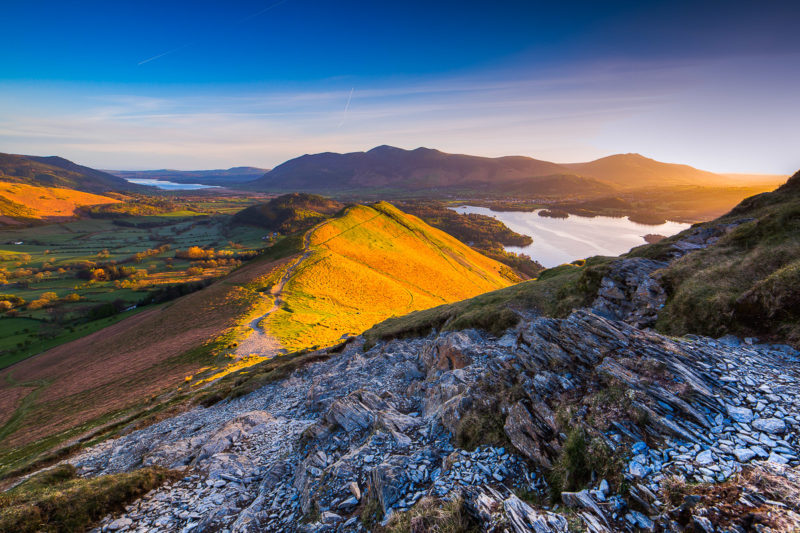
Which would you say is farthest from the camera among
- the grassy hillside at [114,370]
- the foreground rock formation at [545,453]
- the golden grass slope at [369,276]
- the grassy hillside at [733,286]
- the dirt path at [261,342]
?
the golden grass slope at [369,276]

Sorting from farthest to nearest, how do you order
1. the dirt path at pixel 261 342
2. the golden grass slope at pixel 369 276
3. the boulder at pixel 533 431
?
1. the golden grass slope at pixel 369 276
2. the dirt path at pixel 261 342
3. the boulder at pixel 533 431

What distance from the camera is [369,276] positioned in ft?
295

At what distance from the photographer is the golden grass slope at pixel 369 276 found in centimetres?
6312

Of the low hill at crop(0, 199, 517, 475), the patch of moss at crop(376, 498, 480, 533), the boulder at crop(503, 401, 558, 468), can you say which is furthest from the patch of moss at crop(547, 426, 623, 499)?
the low hill at crop(0, 199, 517, 475)

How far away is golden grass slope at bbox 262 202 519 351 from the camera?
63.1 meters

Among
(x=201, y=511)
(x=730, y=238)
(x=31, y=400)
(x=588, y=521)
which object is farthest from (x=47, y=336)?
(x=730, y=238)

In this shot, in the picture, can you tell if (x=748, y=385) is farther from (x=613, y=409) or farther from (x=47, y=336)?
(x=47, y=336)

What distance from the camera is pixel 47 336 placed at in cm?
8881

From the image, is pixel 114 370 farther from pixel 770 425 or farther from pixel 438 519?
pixel 770 425

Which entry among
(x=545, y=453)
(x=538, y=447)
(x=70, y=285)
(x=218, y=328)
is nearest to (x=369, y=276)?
(x=218, y=328)

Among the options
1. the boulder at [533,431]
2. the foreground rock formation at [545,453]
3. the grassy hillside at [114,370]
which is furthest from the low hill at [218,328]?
the boulder at [533,431]

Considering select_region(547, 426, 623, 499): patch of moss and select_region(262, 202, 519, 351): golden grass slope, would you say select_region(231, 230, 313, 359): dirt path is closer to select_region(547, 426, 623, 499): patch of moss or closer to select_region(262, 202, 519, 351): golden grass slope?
select_region(262, 202, 519, 351): golden grass slope

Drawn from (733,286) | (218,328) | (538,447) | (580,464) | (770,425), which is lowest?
(218,328)

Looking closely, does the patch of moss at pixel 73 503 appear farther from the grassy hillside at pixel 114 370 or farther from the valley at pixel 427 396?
the grassy hillside at pixel 114 370
